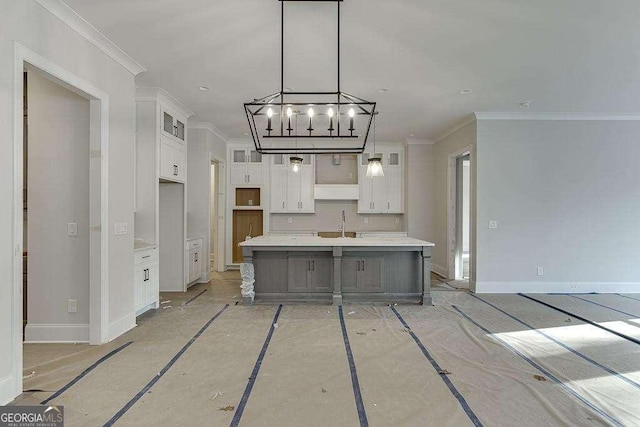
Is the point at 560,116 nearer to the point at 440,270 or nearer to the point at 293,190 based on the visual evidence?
the point at 440,270

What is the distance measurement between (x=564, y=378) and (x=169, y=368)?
10.4 feet

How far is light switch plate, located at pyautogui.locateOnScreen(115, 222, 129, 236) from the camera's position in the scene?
12.6ft

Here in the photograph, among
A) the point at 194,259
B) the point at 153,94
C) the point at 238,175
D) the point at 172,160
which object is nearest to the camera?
the point at 153,94

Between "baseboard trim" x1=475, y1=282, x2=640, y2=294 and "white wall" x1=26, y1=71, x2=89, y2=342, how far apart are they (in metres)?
5.48

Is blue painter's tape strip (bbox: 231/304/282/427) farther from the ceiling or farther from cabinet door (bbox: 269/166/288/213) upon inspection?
cabinet door (bbox: 269/166/288/213)

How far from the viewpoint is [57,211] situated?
3.60 metres

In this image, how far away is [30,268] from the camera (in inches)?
141

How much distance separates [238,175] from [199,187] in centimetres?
160

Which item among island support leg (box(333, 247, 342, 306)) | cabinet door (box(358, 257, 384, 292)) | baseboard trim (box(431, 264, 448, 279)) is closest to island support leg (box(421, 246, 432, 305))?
cabinet door (box(358, 257, 384, 292))

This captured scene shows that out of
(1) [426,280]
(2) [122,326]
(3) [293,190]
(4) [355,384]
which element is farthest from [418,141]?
(2) [122,326]

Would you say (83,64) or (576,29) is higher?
(576,29)

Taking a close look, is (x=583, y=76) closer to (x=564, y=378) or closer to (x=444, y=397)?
(x=564, y=378)

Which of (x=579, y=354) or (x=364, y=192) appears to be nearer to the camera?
(x=579, y=354)

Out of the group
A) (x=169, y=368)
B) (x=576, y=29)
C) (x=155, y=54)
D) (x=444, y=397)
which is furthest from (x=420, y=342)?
(x=155, y=54)
